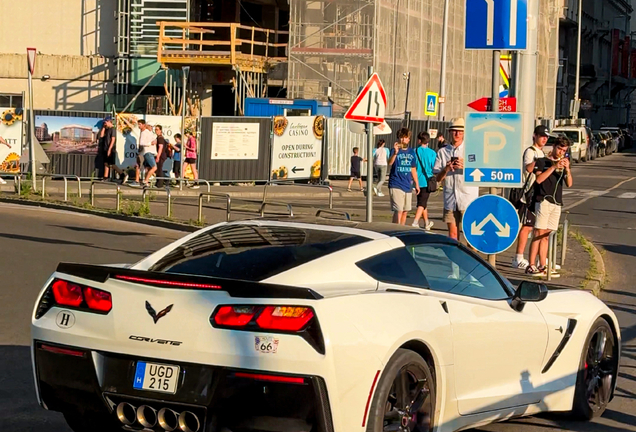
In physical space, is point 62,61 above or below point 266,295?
above

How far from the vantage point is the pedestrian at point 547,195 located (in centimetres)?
1388

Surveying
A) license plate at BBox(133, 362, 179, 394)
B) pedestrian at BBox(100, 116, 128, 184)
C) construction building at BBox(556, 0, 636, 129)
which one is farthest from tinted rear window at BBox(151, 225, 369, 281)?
construction building at BBox(556, 0, 636, 129)

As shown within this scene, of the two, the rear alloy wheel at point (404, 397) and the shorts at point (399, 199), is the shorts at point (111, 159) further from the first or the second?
the rear alloy wheel at point (404, 397)

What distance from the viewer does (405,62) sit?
153ft

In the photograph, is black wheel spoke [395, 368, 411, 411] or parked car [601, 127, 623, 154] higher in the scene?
parked car [601, 127, 623, 154]

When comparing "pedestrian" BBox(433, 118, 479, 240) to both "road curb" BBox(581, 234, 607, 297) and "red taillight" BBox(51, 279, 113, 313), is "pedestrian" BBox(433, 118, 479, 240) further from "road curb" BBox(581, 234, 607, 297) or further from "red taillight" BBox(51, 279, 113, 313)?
"red taillight" BBox(51, 279, 113, 313)

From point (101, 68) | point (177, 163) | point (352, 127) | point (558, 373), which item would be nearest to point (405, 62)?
point (101, 68)

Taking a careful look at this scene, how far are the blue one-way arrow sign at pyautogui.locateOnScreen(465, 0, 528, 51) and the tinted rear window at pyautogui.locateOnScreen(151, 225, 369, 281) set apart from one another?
5.42 m

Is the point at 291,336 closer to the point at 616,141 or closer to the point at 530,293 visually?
the point at 530,293

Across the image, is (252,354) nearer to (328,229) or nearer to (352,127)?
(328,229)

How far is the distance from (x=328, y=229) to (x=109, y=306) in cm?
158

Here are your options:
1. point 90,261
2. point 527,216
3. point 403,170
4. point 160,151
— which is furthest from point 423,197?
point 160,151

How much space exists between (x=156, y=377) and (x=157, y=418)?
0.21m

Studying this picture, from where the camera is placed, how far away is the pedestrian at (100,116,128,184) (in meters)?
31.2
